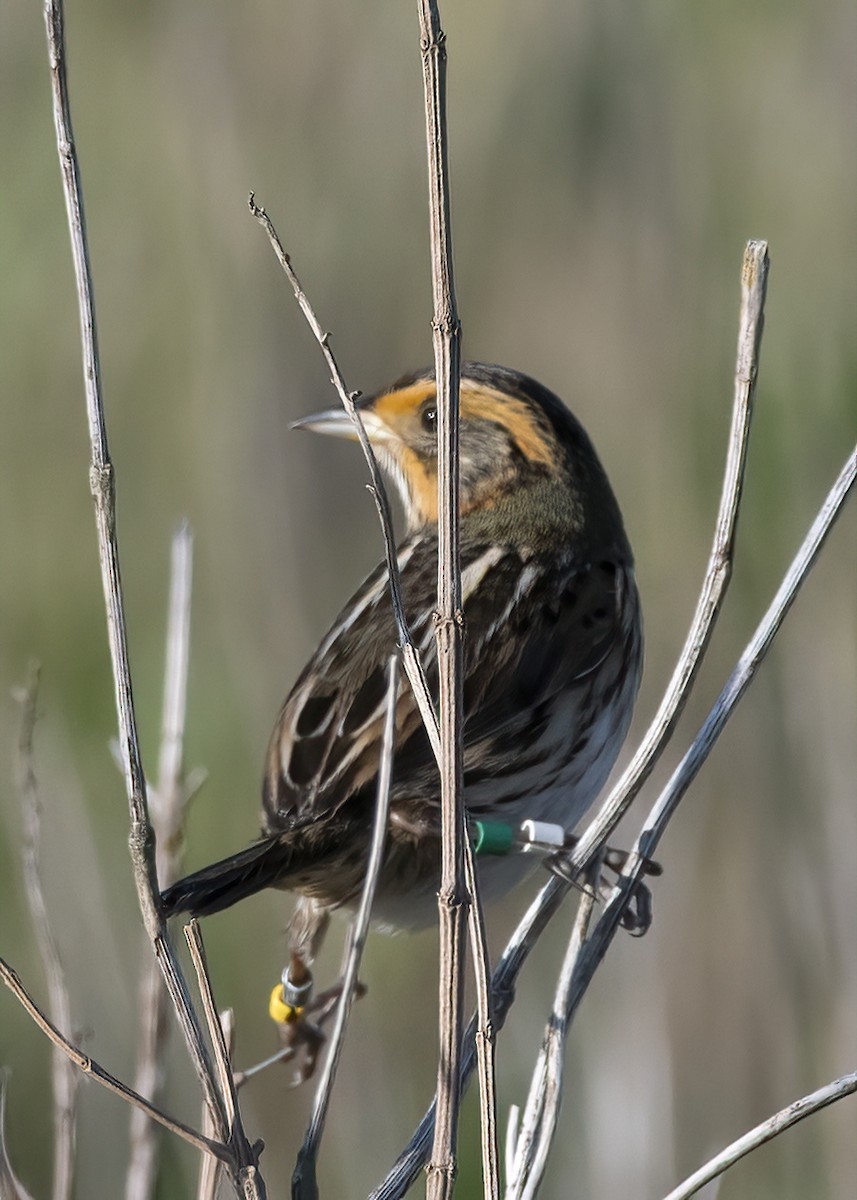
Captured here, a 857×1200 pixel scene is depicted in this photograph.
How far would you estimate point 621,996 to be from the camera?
11.6 feet

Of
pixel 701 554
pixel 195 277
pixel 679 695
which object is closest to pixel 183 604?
pixel 679 695

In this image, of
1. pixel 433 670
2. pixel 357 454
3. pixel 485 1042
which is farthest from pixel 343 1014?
pixel 357 454

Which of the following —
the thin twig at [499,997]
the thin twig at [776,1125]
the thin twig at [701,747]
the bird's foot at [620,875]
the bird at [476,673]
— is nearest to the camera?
the thin twig at [776,1125]

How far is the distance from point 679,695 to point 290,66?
10.2ft

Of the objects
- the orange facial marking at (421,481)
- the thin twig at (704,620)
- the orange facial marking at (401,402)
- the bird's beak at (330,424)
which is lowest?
the thin twig at (704,620)

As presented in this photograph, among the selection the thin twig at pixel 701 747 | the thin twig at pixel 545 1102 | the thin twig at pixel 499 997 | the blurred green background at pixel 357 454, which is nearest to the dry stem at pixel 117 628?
the thin twig at pixel 499 997

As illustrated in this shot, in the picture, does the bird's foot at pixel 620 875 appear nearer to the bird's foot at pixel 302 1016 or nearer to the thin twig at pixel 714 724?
the thin twig at pixel 714 724

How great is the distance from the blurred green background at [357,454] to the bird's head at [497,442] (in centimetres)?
61

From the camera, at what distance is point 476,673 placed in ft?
9.05

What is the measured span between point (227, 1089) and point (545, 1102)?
45 cm

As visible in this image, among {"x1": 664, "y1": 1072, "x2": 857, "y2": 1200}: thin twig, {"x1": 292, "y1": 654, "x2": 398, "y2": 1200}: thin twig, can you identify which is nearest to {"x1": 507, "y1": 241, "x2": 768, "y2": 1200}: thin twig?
{"x1": 664, "y1": 1072, "x2": 857, "y2": 1200}: thin twig

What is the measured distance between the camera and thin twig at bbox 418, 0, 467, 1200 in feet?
5.58

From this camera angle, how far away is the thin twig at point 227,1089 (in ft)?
5.71

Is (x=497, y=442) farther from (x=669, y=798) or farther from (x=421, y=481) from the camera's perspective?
(x=669, y=798)
